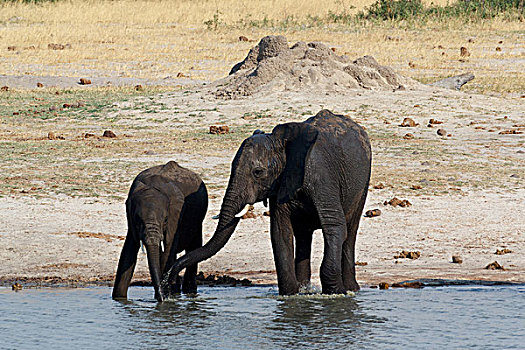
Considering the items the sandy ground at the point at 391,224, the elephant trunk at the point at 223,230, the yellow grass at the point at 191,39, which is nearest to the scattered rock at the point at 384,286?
the sandy ground at the point at 391,224

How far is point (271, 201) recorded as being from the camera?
26.8 ft

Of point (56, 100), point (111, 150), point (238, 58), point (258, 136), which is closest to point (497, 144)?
point (111, 150)

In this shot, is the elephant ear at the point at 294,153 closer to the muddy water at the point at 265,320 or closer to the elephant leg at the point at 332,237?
the elephant leg at the point at 332,237

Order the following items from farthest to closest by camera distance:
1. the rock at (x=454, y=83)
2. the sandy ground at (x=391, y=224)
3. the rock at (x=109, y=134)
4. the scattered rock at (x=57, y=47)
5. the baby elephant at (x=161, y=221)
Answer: the scattered rock at (x=57, y=47) → the rock at (x=454, y=83) → the rock at (x=109, y=134) → the sandy ground at (x=391, y=224) → the baby elephant at (x=161, y=221)

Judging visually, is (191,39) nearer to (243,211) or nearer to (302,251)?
(302,251)

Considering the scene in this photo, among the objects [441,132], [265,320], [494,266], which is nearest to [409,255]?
[494,266]

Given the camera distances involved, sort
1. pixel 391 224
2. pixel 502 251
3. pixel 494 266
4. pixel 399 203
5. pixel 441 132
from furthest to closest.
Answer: pixel 441 132 < pixel 399 203 < pixel 391 224 < pixel 502 251 < pixel 494 266

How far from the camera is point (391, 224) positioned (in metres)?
12.0

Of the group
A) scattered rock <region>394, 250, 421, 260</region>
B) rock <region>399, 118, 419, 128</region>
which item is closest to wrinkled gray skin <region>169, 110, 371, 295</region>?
scattered rock <region>394, 250, 421, 260</region>

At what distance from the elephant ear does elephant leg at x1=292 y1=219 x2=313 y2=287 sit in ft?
2.17

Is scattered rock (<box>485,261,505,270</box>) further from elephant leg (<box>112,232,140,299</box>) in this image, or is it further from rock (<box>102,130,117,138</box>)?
rock (<box>102,130,117,138</box>)

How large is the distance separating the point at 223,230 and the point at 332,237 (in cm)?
96

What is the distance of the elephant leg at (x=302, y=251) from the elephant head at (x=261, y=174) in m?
0.65

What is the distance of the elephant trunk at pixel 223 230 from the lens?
7.78 metres
